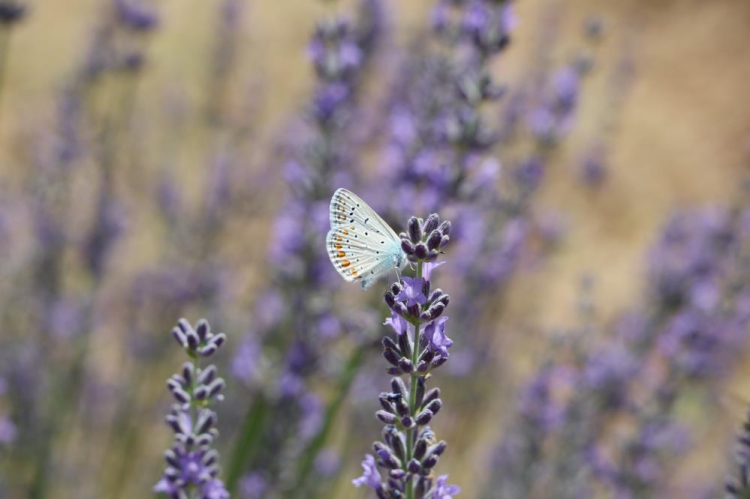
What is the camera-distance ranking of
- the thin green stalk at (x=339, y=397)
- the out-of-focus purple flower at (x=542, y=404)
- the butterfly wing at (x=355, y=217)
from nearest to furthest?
1. the butterfly wing at (x=355, y=217)
2. the thin green stalk at (x=339, y=397)
3. the out-of-focus purple flower at (x=542, y=404)

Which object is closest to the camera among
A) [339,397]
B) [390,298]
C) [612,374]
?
[390,298]

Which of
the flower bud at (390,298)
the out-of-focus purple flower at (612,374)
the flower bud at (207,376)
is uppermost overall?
the out-of-focus purple flower at (612,374)

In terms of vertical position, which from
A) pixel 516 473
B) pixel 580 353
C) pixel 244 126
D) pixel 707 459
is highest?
pixel 244 126

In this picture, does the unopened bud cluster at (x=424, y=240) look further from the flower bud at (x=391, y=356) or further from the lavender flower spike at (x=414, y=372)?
the flower bud at (x=391, y=356)

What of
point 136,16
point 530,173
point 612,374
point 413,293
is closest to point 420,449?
point 413,293

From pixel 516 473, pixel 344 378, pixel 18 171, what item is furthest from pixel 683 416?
pixel 18 171

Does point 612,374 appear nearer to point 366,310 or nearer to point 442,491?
point 366,310

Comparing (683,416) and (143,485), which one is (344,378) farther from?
(683,416)

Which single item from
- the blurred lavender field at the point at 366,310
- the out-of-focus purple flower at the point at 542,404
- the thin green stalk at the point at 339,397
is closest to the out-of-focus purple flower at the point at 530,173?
the blurred lavender field at the point at 366,310
